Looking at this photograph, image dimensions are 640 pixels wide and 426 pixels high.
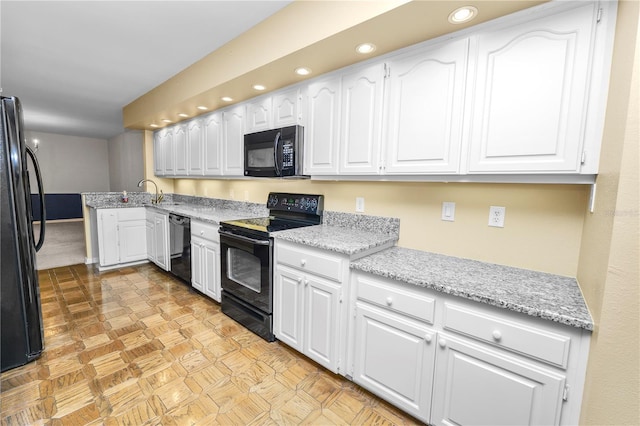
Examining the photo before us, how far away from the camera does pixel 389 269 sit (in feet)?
4.90

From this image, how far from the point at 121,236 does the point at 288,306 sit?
10.5 feet

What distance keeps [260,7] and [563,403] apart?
8.54 ft

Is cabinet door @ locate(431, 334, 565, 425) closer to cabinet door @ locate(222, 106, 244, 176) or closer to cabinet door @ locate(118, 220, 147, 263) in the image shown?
cabinet door @ locate(222, 106, 244, 176)

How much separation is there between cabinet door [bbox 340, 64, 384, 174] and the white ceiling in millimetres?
691

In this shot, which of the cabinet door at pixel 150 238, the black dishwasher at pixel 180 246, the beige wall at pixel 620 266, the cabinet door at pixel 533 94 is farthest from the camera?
the cabinet door at pixel 150 238

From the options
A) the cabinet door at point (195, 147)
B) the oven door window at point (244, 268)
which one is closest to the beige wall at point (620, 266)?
the oven door window at point (244, 268)

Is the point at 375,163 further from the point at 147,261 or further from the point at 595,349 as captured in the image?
the point at 147,261

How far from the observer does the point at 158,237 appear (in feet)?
12.1

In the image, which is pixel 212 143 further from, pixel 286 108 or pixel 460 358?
pixel 460 358

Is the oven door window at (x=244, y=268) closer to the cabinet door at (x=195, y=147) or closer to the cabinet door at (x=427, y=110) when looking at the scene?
the cabinet door at (x=427, y=110)

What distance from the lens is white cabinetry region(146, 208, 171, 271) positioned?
11.5ft

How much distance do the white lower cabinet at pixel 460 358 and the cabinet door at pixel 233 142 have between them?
6.36 ft

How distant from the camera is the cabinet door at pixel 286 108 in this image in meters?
2.29

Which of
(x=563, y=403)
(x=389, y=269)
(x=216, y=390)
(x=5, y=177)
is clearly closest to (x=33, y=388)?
(x=216, y=390)
